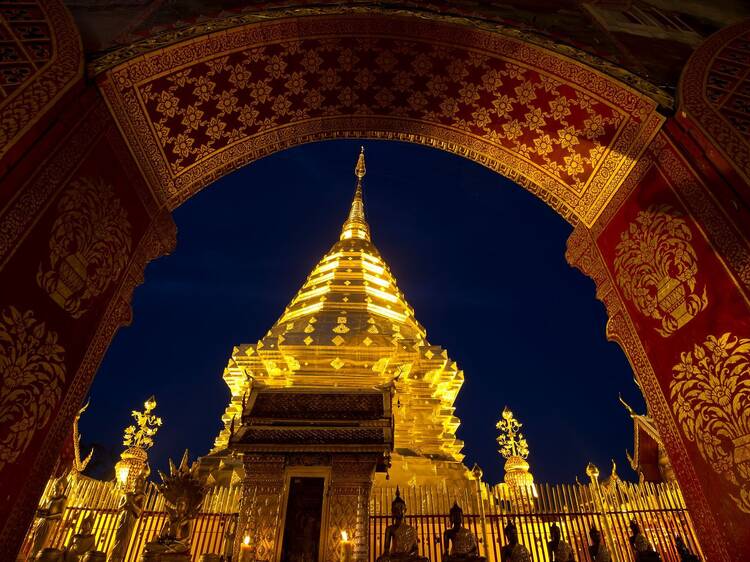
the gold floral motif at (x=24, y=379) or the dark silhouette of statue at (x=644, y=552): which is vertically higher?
the gold floral motif at (x=24, y=379)

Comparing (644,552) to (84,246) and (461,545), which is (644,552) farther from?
(84,246)

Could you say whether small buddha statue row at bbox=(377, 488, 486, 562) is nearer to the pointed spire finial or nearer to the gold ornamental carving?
the gold ornamental carving

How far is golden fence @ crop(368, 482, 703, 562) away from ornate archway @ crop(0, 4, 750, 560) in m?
3.20

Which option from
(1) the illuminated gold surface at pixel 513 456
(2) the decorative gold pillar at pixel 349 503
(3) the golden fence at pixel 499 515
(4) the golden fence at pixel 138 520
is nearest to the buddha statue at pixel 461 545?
(2) the decorative gold pillar at pixel 349 503

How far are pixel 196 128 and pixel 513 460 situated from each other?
1469cm

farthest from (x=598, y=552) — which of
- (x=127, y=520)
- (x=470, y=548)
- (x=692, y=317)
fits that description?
(x=127, y=520)

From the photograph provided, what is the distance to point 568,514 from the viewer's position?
6.96 m

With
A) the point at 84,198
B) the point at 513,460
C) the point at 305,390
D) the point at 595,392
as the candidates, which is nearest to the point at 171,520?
the point at 305,390

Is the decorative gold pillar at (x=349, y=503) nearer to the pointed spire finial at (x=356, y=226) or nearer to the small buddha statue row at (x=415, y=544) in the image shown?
the small buddha statue row at (x=415, y=544)

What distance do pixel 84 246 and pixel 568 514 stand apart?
762 centimetres

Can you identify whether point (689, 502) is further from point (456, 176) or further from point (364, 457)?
point (456, 176)

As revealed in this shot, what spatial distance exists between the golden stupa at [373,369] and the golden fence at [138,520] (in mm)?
3070

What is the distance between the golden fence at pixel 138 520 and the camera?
21.2 feet

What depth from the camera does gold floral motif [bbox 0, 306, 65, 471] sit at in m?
3.40
